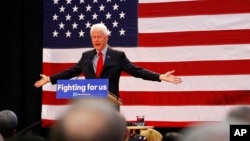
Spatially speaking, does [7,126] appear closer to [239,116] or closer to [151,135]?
[151,135]

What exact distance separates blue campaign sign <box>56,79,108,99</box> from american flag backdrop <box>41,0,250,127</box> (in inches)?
65.4

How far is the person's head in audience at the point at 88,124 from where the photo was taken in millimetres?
816

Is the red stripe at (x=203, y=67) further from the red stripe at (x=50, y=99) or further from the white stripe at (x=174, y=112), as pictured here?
the red stripe at (x=50, y=99)

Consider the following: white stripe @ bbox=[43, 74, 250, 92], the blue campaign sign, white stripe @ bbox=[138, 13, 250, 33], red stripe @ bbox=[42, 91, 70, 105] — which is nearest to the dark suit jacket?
the blue campaign sign

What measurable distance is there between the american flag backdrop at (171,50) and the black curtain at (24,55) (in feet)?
0.84

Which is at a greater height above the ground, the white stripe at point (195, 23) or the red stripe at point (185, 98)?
the white stripe at point (195, 23)

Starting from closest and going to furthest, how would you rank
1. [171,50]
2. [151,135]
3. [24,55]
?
[151,135] < [171,50] < [24,55]

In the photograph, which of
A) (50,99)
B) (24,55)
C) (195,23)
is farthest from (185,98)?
(24,55)

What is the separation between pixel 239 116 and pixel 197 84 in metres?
5.18

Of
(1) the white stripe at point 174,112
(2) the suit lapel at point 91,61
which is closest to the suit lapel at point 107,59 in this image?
(2) the suit lapel at point 91,61

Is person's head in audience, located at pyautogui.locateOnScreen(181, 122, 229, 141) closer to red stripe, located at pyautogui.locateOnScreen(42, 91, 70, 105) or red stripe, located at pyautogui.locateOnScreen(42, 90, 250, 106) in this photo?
red stripe, located at pyautogui.locateOnScreen(42, 90, 250, 106)

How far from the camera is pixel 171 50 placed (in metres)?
6.24

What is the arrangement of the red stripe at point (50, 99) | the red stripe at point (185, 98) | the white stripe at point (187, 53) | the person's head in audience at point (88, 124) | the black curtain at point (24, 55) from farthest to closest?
the black curtain at point (24, 55) → the red stripe at point (50, 99) → the white stripe at point (187, 53) → the red stripe at point (185, 98) → the person's head in audience at point (88, 124)

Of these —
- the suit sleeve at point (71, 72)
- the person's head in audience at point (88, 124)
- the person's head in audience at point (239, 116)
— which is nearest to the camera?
the person's head in audience at point (88, 124)
